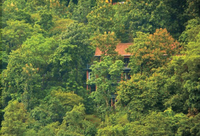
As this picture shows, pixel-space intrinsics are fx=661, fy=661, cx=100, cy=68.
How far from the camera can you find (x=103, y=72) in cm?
5156

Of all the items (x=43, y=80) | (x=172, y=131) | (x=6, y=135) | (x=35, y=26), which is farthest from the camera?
(x=35, y=26)

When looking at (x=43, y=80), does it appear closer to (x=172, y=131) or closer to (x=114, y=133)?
(x=114, y=133)

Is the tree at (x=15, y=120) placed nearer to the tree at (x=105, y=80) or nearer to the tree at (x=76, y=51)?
the tree at (x=76, y=51)

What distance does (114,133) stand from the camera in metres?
45.3

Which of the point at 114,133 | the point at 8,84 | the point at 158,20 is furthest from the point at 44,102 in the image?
the point at 158,20

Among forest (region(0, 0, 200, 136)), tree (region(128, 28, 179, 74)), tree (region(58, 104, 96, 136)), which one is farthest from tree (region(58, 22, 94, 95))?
tree (region(128, 28, 179, 74))

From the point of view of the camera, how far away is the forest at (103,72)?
44.6m

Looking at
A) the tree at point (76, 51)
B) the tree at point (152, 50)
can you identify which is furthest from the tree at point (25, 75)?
the tree at point (152, 50)

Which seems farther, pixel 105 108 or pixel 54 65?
pixel 54 65

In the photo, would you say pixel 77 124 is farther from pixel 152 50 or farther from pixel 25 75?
pixel 152 50

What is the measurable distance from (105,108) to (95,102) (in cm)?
243

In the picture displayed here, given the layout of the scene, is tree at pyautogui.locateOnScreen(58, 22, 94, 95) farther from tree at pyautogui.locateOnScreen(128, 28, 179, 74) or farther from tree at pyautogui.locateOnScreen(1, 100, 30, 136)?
tree at pyautogui.locateOnScreen(128, 28, 179, 74)

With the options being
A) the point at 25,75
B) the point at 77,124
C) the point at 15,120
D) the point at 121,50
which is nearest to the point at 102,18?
the point at 121,50

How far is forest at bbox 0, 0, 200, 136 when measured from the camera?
44594 mm
